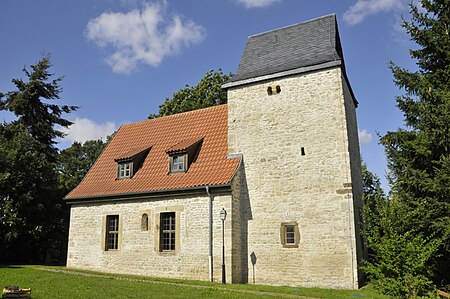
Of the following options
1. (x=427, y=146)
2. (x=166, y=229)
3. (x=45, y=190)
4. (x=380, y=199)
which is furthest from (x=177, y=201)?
(x=45, y=190)

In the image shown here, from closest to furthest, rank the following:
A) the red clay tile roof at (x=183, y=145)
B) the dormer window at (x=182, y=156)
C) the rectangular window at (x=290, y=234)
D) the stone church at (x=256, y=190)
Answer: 1. the stone church at (x=256, y=190)
2. the rectangular window at (x=290, y=234)
3. the dormer window at (x=182, y=156)
4. the red clay tile roof at (x=183, y=145)

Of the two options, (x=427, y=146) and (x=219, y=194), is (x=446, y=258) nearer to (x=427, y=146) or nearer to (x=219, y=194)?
(x=427, y=146)

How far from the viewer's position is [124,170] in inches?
749

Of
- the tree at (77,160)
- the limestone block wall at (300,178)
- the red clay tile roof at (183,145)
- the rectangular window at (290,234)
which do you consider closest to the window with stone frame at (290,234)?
the rectangular window at (290,234)

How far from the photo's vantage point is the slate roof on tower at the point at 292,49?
16406 millimetres

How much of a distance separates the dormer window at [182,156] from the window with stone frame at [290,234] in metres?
4.98

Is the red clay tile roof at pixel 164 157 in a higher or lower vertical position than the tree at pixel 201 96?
lower

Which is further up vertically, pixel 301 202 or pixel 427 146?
pixel 427 146

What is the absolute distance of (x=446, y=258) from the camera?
1230 cm

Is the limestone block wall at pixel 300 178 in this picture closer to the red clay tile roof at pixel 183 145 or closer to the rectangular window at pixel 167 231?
the red clay tile roof at pixel 183 145

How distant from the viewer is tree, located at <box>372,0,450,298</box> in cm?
1174

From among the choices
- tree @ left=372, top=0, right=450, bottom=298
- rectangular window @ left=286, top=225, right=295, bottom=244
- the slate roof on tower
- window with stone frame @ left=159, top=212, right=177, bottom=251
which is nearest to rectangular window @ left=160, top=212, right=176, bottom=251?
window with stone frame @ left=159, top=212, right=177, bottom=251

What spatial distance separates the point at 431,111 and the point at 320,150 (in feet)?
13.8

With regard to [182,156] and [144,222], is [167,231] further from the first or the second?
[182,156]
